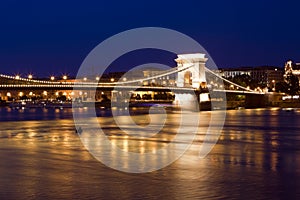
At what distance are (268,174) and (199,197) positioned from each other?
7.71 feet

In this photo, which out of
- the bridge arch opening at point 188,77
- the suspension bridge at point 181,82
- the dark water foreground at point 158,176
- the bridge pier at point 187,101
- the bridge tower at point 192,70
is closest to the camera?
the dark water foreground at point 158,176

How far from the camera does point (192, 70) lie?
201ft

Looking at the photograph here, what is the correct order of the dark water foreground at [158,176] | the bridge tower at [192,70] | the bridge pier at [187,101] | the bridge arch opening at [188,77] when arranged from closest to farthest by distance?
the dark water foreground at [158,176] < the bridge pier at [187,101] < the bridge tower at [192,70] < the bridge arch opening at [188,77]

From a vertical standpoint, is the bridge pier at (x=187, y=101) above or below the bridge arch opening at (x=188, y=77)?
below

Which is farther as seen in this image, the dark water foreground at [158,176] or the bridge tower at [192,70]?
the bridge tower at [192,70]

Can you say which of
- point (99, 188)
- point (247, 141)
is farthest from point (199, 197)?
point (247, 141)

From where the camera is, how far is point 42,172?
1027 cm

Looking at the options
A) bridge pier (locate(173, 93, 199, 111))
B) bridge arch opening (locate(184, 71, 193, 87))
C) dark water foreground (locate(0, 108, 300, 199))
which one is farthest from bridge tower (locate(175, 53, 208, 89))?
dark water foreground (locate(0, 108, 300, 199))

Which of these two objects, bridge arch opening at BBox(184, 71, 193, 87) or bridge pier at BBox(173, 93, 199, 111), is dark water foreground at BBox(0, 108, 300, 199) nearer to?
bridge pier at BBox(173, 93, 199, 111)

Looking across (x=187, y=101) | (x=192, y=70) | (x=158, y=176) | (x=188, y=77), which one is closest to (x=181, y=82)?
(x=192, y=70)

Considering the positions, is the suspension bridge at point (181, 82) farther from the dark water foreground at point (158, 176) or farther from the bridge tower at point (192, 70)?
the dark water foreground at point (158, 176)

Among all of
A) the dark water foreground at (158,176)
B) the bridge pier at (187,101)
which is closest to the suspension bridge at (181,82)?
the bridge pier at (187,101)

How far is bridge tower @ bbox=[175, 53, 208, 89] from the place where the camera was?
5959cm

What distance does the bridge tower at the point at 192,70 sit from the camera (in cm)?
5959
